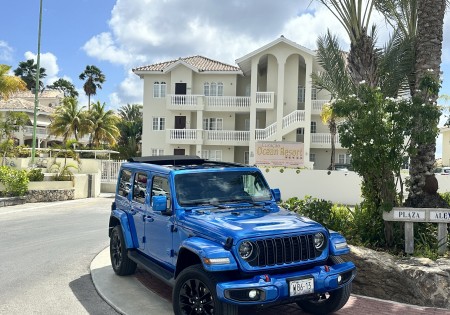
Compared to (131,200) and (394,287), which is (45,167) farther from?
(394,287)

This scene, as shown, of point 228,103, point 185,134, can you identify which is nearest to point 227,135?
point 228,103

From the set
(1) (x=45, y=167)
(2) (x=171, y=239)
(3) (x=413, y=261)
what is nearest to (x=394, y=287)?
(3) (x=413, y=261)

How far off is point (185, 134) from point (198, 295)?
28597mm

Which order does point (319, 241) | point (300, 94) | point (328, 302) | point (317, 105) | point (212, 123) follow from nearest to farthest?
point (319, 241), point (328, 302), point (317, 105), point (300, 94), point (212, 123)

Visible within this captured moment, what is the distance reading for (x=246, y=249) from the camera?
4.73 m

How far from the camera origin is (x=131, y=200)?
7.14 metres

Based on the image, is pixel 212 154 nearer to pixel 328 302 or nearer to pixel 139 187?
pixel 139 187

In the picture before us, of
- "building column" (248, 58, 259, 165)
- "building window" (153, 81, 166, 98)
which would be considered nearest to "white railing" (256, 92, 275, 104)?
"building column" (248, 58, 259, 165)

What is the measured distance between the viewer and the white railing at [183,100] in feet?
110

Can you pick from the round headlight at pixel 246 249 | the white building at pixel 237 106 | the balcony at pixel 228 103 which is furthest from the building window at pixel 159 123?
the round headlight at pixel 246 249

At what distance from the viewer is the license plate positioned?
464 centimetres

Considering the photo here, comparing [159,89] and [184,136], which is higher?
[159,89]

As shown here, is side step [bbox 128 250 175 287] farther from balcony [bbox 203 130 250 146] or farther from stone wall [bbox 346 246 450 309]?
balcony [bbox 203 130 250 146]

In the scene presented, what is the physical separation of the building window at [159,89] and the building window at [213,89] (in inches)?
132
